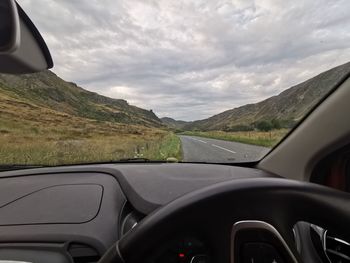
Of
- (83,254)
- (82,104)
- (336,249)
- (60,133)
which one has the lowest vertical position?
(83,254)

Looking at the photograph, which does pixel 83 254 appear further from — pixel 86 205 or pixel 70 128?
pixel 70 128

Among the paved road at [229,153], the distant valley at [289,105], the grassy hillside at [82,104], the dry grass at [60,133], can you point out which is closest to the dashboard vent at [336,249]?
the distant valley at [289,105]

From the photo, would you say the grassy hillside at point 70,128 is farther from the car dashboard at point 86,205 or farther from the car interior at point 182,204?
the car interior at point 182,204

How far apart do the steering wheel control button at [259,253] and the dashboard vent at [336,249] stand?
45cm

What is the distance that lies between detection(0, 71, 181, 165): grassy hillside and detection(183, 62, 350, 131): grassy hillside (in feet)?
3.98

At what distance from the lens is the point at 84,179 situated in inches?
134

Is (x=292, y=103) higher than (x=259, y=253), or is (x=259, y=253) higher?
(x=292, y=103)

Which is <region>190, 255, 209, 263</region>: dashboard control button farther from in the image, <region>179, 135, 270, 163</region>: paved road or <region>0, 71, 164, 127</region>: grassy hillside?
<region>0, 71, 164, 127</region>: grassy hillside

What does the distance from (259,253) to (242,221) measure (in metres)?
0.13

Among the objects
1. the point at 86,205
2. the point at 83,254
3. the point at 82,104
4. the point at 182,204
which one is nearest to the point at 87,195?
the point at 86,205

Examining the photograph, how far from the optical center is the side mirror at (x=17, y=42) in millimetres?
1805

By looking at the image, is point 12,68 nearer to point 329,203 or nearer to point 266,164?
point 329,203

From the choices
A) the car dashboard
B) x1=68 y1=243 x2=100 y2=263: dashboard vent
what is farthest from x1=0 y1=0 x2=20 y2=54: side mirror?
x1=68 y1=243 x2=100 y2=263: dashboard vent

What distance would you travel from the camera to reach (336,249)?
176cm
